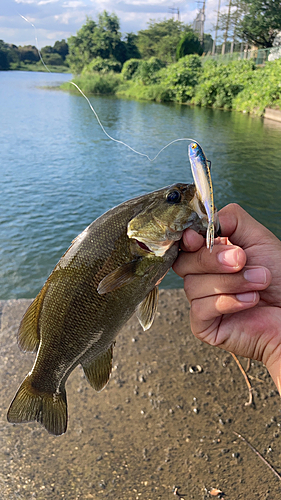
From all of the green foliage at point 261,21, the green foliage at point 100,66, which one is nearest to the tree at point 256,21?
the green foliage at point 261,21

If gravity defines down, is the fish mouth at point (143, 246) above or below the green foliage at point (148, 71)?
below

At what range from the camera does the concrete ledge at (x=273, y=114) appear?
28.7 m

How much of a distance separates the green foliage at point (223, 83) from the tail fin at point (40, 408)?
131 feet

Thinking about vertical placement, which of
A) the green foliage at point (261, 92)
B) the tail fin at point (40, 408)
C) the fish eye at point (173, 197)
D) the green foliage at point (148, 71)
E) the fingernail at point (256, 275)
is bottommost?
the tail fin at point (40, 408)

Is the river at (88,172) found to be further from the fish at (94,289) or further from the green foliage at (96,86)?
the green foliage at (96,86)

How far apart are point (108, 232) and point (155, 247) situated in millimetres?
269

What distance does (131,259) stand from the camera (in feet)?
6.34

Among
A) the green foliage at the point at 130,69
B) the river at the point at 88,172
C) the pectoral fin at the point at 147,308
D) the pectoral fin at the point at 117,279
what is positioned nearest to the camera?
the pectoral fin at the point at 117,279

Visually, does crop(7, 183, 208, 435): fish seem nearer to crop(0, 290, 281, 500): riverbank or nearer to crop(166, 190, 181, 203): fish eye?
crop(166, 190, 181, 203): fish eye

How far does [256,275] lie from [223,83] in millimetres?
41427

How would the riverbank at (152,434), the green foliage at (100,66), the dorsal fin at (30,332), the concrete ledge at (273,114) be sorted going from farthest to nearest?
the green foliage at (100,66) < the concrete ledge at (273,114) < the riverbank at (152,434) < the dorsal fin at (30,332)

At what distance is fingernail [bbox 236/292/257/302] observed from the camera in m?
2.15

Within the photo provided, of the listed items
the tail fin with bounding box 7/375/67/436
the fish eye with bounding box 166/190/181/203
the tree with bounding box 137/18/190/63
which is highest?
the tree with bounding box 137/18/190/63

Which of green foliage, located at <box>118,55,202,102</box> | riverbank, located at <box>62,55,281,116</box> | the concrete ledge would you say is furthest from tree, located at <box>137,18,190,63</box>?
the concrete ledge
